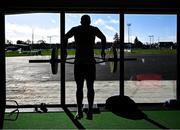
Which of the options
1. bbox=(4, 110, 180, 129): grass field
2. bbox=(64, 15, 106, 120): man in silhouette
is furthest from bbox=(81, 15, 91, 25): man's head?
bbox=(4, 110, 180, 129): grass field

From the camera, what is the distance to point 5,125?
5520 mm

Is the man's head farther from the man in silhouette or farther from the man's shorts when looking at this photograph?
the man's shorts

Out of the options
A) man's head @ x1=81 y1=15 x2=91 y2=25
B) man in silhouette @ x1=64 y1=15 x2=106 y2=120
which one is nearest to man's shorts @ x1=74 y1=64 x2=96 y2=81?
man in silhouette @ x1=64 y1=15 x2=106 y2=120

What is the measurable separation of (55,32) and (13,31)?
2.84ft

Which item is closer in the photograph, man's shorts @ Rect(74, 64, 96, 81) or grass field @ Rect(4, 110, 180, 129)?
grass field @ Rect(4, 110, 180, 129)

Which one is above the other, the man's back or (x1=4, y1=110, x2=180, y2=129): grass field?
the man's back

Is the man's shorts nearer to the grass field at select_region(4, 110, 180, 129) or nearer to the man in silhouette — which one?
the man in silhouette

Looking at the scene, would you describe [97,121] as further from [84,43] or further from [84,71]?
[84,43]

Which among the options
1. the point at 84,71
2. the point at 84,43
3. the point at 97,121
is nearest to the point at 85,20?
the point at 84,43

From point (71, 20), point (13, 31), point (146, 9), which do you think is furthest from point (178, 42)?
point (13, 31)

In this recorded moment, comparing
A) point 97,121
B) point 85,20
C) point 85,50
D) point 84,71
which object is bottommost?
point 97,121

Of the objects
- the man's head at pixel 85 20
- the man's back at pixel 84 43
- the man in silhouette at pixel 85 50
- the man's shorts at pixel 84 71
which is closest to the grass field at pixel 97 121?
the man in silhouette at pixel 85 50

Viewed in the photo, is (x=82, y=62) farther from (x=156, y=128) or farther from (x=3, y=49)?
(x=3, y=49)

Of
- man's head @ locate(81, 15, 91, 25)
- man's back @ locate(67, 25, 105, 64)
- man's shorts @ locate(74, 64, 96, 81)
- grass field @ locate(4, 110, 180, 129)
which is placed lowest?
grass field @ locate(4, 110, 180, 129)
